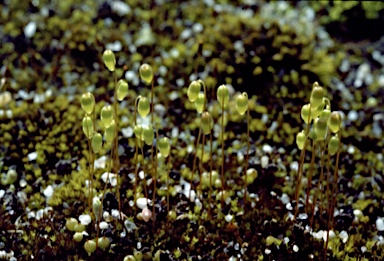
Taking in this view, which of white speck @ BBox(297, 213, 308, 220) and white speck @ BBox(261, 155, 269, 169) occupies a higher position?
white speck @ BBox(297, 213, 308, 220)

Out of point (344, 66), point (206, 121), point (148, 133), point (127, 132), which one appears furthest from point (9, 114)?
point (344, 66)

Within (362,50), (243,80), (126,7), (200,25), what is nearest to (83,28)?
(126,7)

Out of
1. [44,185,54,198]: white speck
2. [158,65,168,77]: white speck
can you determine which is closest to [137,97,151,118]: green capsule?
[44,185,54,198]: white speck

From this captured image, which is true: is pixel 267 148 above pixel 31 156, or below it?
above

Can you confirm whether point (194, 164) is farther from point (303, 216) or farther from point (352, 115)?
point (352, 115)

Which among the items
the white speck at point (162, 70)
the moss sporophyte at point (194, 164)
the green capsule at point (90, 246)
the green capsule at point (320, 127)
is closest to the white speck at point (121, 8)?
the white speck at point (162, 70)

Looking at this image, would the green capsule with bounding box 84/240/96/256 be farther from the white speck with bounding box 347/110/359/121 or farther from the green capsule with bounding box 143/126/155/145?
the white speck with bounding box 347/110/359/121

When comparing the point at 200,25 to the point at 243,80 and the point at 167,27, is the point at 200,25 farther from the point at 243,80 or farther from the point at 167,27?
the point at 243,80
